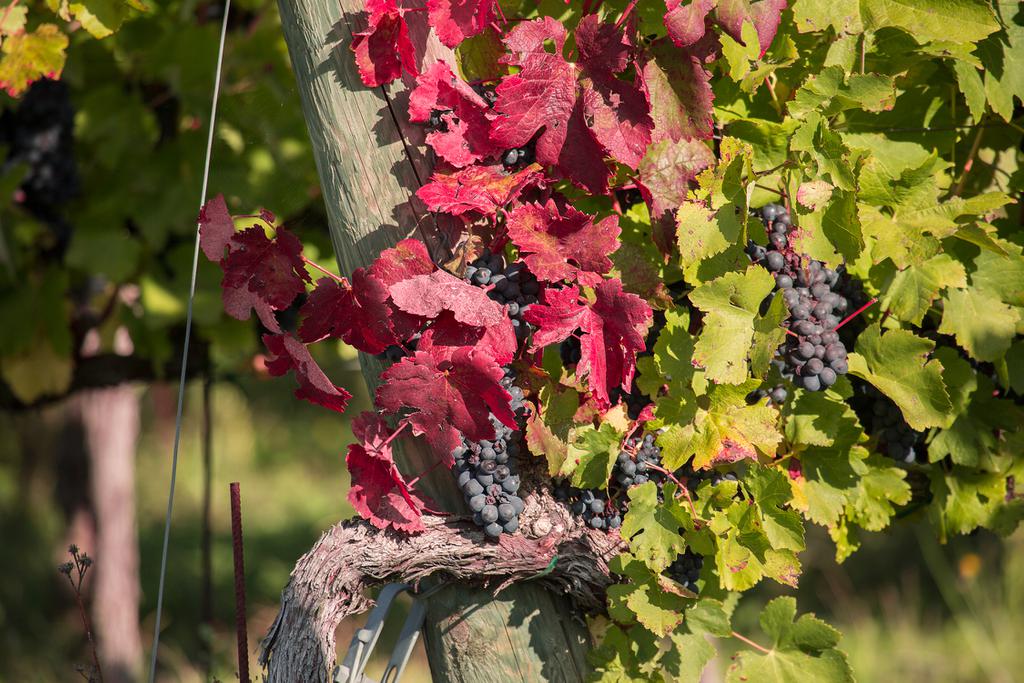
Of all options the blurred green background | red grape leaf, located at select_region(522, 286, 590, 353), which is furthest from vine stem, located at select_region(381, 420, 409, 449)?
the blurred green background

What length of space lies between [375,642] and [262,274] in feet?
1.81

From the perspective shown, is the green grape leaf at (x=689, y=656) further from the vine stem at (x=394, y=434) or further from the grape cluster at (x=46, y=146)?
the grape cluster at (x=46, y=146)

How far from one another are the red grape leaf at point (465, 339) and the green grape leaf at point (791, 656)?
1.75 feet

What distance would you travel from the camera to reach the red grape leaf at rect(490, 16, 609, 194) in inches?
46.0

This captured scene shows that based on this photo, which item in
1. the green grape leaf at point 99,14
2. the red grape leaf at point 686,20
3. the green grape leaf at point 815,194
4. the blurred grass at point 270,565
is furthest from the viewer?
the blurred grass at point 270,565

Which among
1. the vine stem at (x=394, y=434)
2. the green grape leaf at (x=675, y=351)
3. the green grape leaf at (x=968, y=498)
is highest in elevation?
the green grape leaf at (x=675, y=351)

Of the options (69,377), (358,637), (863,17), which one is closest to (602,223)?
(863,17)

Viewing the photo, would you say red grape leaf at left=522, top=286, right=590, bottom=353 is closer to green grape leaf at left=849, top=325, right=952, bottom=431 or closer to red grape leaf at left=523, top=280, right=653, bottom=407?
red grape leaf at left=523, top=280, right=653, bottom=407

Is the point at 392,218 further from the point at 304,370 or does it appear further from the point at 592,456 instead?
the point at 592,456

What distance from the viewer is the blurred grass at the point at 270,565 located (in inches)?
160

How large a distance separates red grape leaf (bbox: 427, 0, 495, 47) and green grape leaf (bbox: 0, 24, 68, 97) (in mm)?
1021

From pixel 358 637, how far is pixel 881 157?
42.9 inches

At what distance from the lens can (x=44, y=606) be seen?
5559 mm

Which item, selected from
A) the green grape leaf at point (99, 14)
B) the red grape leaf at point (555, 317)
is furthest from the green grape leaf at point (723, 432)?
the green grape leaf at point (99, 14)
